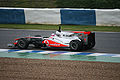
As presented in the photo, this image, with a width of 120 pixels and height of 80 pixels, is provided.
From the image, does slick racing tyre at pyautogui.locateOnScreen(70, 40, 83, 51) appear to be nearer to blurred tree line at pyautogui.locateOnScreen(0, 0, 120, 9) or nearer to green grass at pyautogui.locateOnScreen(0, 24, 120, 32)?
green grass at pyautogui.locateOnScreen(0, 24, 120, 32)

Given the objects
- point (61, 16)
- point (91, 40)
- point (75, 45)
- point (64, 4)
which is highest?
point (64, 4)

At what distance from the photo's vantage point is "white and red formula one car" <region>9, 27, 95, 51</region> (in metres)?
11.1

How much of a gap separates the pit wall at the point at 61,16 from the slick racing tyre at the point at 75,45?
28.1 ft

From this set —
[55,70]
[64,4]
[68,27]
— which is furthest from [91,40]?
[64,4]

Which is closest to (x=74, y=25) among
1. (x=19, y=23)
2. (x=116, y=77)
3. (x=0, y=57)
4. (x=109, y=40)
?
(x=19, y=23)

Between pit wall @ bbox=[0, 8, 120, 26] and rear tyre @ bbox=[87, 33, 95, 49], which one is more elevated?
pit wall @ bbox=[0, 8, 120, 26]

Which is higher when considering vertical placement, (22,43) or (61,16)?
(61,16)

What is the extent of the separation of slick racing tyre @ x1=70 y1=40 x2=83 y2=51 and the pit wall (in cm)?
855

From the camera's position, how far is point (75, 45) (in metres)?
11.1

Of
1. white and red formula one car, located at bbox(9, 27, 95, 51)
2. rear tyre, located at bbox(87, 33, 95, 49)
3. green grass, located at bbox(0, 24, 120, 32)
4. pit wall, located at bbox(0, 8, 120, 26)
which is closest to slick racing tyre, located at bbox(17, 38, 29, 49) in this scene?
white and red formula one car, located at bbox(9, 27, 95, 51)

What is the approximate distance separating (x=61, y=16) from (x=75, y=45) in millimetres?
9078

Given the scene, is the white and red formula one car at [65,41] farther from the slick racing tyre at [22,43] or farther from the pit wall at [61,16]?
the pit wall at [61,16]

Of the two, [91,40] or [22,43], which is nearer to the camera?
[91,40]

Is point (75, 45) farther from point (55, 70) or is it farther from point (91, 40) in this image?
point (55, 70)
